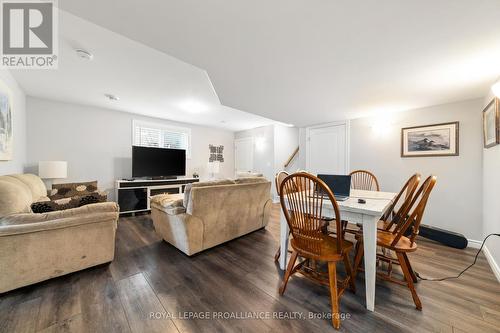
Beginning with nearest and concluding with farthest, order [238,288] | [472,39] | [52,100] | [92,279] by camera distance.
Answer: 1. [472,39]
2. [238,288]
3. [92,279]
4. [52,100]

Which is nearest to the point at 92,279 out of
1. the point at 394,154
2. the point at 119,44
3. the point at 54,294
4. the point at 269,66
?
the point at 54,294

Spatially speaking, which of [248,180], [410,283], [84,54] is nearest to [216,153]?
[248,180]

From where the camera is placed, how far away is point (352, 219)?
146 centimetres

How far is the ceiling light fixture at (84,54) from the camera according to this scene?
1877 millimetres

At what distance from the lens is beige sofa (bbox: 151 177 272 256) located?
208 cm

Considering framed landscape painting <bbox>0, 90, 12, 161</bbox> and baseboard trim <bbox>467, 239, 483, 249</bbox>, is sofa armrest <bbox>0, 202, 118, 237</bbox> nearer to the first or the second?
framed landscape painting <bbox>0, 90, 12, 161</bbox>

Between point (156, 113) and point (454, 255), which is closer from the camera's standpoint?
point (454, 255)

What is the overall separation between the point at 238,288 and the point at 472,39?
9.02 ft

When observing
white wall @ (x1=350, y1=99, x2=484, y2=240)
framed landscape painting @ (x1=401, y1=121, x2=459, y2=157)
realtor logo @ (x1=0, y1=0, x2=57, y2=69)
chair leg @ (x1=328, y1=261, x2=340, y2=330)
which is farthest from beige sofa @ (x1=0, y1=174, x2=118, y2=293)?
framed landscape painting @ (x1=401, y1=121, x2=459, y2=157)

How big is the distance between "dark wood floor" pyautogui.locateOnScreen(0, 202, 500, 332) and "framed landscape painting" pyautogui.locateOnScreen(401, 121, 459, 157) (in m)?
1.56

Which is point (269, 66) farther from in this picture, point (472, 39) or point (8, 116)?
point (8, 116)

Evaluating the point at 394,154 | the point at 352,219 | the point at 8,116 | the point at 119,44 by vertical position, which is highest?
the point at 119,44

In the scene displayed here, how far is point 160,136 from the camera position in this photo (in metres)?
4.84

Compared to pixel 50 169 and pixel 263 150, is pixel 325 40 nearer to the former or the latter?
pixel 263 150
